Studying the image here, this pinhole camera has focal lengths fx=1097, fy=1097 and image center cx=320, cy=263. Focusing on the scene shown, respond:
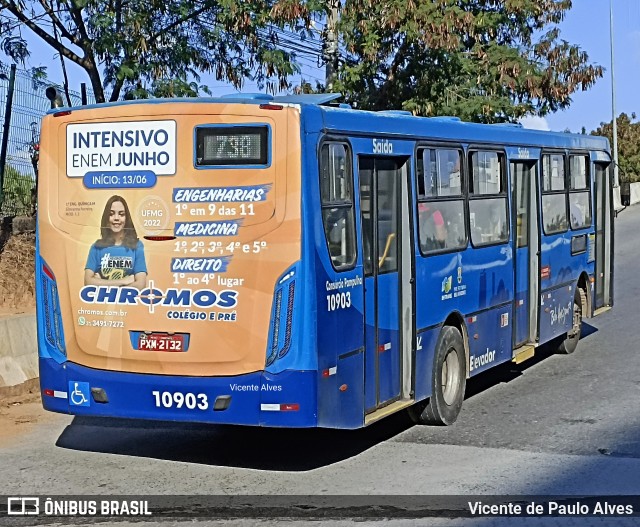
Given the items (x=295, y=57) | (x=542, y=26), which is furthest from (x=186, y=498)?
(x=542, y=26)

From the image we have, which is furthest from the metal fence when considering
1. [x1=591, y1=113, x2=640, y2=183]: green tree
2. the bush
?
[x1=591, y1=113, x2=640, y2=183]: green tree

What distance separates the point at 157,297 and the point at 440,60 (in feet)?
36.5

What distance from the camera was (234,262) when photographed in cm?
827

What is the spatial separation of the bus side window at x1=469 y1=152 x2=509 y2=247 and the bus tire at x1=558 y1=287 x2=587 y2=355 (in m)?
3.46

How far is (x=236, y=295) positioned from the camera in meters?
8.27

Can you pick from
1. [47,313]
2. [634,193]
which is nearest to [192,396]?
[47,313]

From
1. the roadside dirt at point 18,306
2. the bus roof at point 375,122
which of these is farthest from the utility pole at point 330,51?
the roadside dirt at point 18,306

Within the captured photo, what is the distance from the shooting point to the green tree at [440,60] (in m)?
16.9

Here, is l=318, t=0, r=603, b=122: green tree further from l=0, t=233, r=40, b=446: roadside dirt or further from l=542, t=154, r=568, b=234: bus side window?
l=0, t=233, r=40, b=446: roadside dirt

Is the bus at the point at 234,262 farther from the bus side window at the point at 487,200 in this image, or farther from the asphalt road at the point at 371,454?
the bus side window at the point at 487,200

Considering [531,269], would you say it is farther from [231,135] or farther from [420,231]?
[231,135]

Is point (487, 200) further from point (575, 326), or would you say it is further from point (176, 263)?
point (176, 263)

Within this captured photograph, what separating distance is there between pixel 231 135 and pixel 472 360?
172 inches

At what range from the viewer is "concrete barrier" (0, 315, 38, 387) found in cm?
1180
